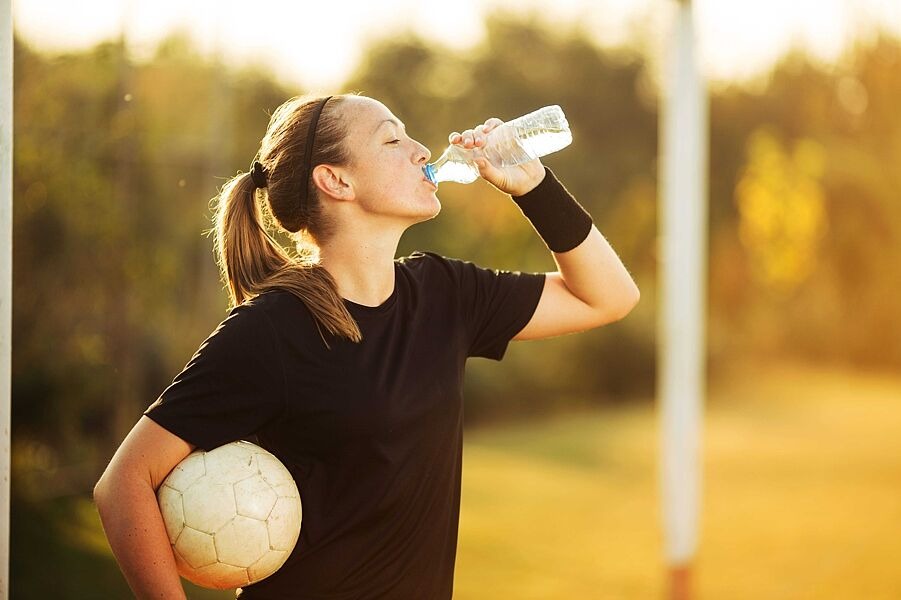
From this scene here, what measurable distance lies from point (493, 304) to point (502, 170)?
0.86 feet

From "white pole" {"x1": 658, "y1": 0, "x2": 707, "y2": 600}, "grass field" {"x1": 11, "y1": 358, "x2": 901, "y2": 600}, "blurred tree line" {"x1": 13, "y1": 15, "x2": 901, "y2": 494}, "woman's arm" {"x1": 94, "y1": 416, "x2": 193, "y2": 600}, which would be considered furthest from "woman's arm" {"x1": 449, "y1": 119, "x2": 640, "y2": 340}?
"grass field" {"x1": 11, "y1": 358, "x2": 901, "y2": 600}

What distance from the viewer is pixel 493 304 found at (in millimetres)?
2080

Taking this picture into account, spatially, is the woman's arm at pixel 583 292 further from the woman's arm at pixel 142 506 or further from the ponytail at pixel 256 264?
the woman's arm at pixel 142 506

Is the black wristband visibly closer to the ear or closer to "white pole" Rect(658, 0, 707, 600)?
the ear

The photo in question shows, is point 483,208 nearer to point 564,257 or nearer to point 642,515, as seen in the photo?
point 642,515

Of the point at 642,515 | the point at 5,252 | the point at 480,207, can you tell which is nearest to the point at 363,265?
the point at 5,252

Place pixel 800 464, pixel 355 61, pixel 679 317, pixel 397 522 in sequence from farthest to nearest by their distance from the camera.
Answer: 1. pixel 355 61
2. pixel 800 464
3. pixel 679 317
4. pixel 397 522

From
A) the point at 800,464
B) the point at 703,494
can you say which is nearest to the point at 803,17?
the point at 800,464

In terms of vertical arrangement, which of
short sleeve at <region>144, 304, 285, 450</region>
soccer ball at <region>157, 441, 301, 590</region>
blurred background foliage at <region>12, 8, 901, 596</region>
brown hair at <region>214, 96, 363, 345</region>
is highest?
blurred background foliage at <region>12, 8, 901, 596</region>

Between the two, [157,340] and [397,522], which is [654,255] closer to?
[157,340]

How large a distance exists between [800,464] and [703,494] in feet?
4.56

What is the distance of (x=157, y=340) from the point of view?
6898 mm

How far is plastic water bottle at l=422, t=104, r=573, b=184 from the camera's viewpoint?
6.68 feet

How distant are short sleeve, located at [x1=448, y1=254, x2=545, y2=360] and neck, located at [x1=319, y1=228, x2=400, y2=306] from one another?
170mm
